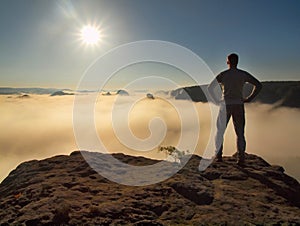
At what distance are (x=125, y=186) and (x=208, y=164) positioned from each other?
11.4ft

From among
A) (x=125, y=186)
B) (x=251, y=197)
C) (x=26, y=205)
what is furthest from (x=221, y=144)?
(x=26, y=205)

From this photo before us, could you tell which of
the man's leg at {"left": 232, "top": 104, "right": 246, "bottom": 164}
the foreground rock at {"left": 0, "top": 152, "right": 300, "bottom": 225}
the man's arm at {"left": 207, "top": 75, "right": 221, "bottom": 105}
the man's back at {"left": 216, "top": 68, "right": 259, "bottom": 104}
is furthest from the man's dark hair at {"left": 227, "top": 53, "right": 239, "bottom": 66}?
the foreground rock at {"left": 0, "top": 152, "right": 300, "bottom": 225}

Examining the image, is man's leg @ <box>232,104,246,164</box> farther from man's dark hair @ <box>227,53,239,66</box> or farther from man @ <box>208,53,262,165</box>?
man's dark hair @ <box>227,53,239,66</box>

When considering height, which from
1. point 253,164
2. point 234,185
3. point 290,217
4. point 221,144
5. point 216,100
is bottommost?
point 290,217

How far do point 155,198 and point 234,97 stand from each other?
4.66 meters

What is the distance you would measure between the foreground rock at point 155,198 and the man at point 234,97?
1152 millimetres

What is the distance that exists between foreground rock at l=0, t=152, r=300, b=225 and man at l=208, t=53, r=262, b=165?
45.4 inches

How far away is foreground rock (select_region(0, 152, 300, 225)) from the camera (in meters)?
6.01

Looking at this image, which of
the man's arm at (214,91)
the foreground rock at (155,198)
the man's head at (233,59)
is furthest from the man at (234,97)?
the foreground rock at (155,198)

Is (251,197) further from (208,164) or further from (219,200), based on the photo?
(208,164)

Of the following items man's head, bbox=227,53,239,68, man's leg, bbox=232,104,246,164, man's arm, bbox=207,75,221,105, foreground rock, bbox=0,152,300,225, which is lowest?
foreground rock, bbox=0,152,300,225

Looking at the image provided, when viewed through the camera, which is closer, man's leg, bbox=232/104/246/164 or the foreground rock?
the foreground rock

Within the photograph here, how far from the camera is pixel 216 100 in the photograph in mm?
10391

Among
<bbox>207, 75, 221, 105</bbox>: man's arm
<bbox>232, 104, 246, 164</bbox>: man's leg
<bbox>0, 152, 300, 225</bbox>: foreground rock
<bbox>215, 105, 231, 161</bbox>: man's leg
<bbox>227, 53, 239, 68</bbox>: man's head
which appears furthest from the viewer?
<bbox>207, 75, 221, 105</bbox>: man's arm
